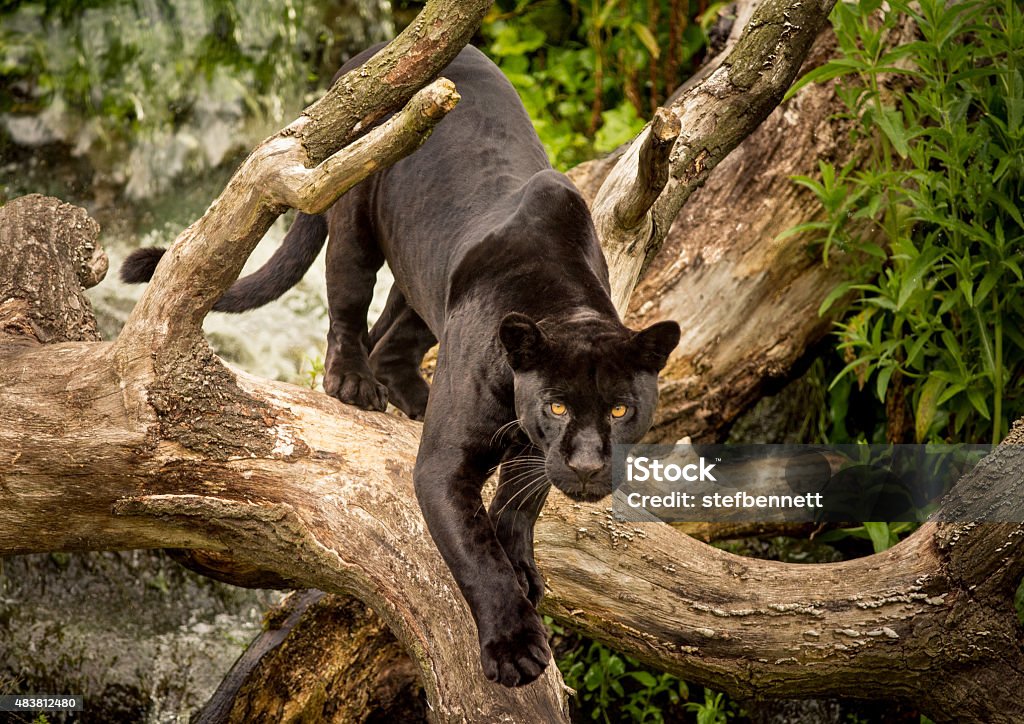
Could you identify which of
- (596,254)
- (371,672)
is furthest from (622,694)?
(596,254)

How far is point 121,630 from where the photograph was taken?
5164mm

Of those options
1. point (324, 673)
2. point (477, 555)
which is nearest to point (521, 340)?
point (477, 555)

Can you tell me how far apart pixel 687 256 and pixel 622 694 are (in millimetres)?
1917

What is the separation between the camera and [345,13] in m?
7.73

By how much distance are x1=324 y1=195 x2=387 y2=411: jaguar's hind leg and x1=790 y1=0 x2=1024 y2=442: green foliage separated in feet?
5.31

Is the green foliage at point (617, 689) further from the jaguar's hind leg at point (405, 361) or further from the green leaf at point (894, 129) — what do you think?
the green leaf at point (894, 129)

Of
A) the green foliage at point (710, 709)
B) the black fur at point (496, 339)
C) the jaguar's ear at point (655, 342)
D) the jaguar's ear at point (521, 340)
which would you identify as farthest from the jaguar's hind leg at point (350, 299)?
the green foliage at point (710, 709)

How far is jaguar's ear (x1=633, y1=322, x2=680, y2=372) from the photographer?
8.39 feet

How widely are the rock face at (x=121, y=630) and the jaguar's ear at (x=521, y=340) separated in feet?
10.3

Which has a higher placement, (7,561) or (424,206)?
(424,206)

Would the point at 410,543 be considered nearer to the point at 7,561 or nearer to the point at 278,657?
the point at 278,657

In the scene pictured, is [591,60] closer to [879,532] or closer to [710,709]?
[879,532]

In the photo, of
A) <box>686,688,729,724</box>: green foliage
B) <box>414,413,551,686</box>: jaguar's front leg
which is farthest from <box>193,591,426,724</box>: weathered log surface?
<box>414,413,551,686</box>: jaguar's front leg

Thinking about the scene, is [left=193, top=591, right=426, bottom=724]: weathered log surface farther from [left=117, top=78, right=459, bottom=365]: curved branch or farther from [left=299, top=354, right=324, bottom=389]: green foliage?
[left=117, top=78, right=459, bottom=365]: curved branch
